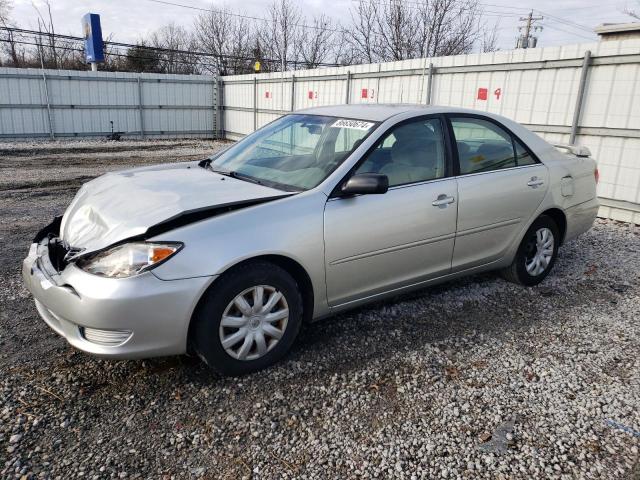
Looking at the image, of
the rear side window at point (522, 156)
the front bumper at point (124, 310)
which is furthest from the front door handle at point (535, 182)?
the front bumper at point (124, 310)

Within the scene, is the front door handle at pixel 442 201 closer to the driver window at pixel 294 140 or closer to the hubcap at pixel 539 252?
the driver window at pixel 294 140

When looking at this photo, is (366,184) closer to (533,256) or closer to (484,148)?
(484,148)

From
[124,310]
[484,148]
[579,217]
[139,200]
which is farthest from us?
[579,217]

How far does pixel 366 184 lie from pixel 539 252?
2376 millimetres

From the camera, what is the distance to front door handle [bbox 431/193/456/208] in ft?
12.1

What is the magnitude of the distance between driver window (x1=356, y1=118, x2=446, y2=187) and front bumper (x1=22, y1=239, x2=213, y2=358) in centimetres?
152

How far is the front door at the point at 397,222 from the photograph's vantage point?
327cm

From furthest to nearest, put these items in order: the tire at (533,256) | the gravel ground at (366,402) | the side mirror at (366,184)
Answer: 1. the tire at (533,256)
2. the side mirror at (366,184)
3. the gravel ground at (366,402)

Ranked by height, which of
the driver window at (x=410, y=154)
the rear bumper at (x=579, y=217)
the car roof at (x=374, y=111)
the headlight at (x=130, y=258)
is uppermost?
the car roof at (x=374, y=111)

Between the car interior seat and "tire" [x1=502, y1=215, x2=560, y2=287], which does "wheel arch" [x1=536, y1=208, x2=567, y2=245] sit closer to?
"tire" [x1=502, y1=215, x2=560, y2=287]

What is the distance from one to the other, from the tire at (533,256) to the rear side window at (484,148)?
24.5 inches

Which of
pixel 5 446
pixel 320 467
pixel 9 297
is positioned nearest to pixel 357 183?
pixel 320 467

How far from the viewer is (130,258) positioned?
105 inches

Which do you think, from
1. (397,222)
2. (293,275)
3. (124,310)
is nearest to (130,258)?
(124,310)
